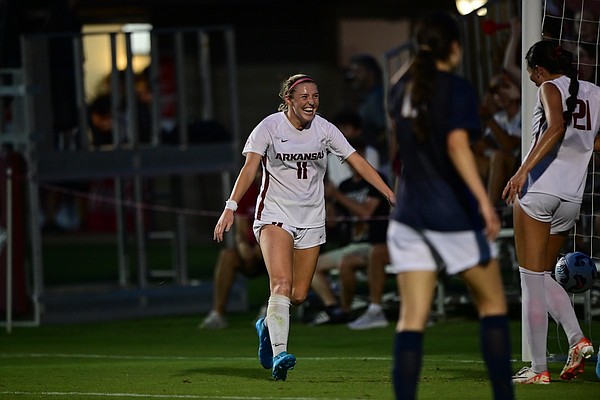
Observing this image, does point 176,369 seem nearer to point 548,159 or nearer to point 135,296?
point 548,159

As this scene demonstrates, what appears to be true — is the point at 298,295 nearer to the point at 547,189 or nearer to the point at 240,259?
the point at 547,189

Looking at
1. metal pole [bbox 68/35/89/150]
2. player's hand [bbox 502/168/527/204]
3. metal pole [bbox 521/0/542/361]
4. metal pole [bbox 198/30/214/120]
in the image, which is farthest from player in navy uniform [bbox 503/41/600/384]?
metal pole [bbox 198/30/214/120]

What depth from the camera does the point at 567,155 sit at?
849 cm

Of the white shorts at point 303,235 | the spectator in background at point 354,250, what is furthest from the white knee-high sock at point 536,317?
the spectator in background at point 354,250

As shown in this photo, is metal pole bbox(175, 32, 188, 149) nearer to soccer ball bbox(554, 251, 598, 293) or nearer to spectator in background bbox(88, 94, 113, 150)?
spectator in background bbox(88, 94, 113, 150)

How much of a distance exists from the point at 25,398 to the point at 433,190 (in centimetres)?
340

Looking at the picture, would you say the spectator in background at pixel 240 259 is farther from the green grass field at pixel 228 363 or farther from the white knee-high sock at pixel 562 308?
the white knee-high sock at pixel 562 308

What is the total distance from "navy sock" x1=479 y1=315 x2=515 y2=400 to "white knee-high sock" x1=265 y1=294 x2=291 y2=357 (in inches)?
103

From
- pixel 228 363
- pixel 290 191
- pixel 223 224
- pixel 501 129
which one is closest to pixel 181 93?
pixel 501 129

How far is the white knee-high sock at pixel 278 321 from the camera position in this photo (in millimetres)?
8820

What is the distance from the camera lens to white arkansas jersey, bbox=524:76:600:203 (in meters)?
8.42

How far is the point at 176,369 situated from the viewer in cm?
987

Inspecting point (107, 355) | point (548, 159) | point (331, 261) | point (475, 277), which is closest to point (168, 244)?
point (331, 261)

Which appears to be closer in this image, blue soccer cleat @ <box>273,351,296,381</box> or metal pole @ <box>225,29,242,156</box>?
blue soccer cleat @ <box>273,351,296,381</box>
